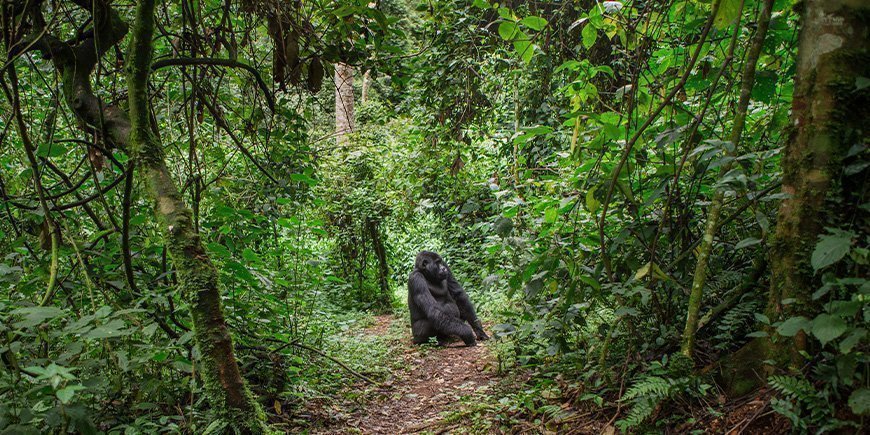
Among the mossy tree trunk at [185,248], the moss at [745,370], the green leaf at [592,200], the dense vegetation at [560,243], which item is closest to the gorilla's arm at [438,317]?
the dense vegetation at [560,243]

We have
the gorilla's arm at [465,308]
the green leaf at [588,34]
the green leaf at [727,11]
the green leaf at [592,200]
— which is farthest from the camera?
the gorilla's arm at [465,308]

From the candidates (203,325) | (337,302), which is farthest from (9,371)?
(337,302)

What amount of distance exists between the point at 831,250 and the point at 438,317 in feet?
14.5

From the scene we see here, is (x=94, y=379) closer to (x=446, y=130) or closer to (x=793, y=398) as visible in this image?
(x=793, y=398)

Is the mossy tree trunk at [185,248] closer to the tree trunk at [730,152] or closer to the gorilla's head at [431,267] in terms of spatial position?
the tree trunk at [730,152]

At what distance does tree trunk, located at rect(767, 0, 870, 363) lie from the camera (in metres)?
1.65

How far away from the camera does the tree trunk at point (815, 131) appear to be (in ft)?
5.43

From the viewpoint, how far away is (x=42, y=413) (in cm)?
157

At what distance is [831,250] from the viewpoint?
1407mm

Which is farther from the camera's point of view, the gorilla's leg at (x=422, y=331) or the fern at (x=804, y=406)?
the gorilla's leg at (x=422, y=331)

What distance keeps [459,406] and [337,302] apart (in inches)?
208

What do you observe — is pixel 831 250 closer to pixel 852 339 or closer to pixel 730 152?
pixel 852 339

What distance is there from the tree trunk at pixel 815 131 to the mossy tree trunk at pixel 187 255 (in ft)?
6.67

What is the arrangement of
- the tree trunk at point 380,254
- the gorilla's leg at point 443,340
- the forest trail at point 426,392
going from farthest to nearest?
the tree trunk at point 380,254 < the gorilla's leg at point 443,340 < the forest trail at point 426,392
